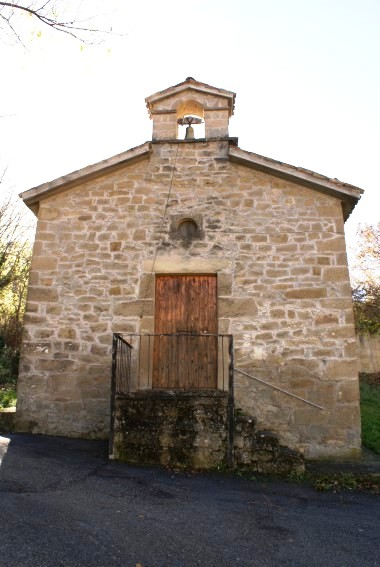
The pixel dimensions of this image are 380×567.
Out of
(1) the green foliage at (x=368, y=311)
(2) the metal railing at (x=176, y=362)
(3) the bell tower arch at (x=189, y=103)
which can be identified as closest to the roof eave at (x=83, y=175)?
(3) the bell tower arch at (x=189, y=103)

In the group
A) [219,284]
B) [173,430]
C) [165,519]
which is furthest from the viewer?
[219,284]

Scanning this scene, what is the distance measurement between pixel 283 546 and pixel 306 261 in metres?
4.86

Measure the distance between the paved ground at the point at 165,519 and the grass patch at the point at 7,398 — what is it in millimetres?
4070

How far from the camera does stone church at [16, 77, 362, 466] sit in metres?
7.11

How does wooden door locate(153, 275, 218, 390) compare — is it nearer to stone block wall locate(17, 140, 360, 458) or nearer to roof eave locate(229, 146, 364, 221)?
stone block wall locate(17, 140, 360, 458)

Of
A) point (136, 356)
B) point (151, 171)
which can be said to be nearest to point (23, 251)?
point (151, 171)

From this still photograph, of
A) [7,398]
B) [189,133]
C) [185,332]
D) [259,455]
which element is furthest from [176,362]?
[7,398]

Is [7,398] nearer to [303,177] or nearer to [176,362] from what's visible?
[176,362]

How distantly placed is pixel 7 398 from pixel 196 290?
18.1 feet

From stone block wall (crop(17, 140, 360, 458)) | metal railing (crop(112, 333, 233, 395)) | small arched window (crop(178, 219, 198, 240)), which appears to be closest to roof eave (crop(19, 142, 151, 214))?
stone block wall (crop(17, 140, 360, 458))

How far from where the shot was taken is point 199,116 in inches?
352

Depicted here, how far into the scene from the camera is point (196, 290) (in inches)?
305

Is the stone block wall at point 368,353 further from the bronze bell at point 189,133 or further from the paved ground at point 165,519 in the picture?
the paved ground at point 165,519

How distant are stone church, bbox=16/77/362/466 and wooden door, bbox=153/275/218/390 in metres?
0.02
